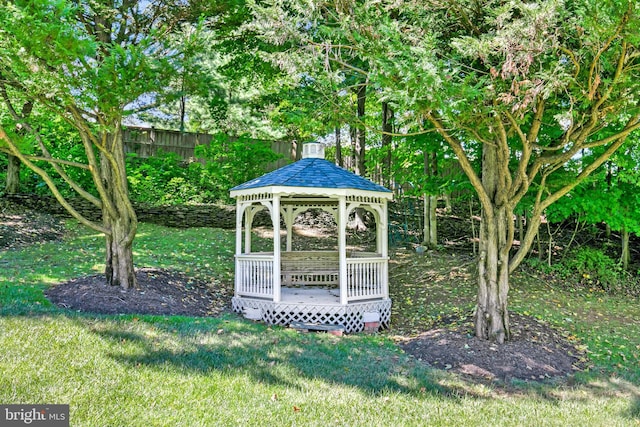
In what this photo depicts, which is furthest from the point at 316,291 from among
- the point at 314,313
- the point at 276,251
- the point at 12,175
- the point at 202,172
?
the point at 12,175

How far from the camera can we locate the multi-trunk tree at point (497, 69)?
450 centimetres

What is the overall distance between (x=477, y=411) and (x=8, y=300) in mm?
6101

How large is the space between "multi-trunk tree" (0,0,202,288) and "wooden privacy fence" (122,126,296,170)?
851 cm

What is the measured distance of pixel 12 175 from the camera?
13.3 metres

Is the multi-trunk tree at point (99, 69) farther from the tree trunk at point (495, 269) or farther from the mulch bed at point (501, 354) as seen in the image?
the tree trunk at point (495, 269)

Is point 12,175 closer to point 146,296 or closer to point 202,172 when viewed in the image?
point 202,172

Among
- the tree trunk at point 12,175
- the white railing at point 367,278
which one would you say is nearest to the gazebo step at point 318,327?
the white railing at point 367,278

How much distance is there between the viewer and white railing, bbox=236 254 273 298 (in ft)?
26.0

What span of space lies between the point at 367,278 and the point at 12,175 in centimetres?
1129

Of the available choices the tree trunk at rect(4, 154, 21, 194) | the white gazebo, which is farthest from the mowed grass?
the tree trunk at rect(4, 154, 21, 194)

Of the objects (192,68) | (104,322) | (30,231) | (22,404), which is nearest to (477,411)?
(22,404)

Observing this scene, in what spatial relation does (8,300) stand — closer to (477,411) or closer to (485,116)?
(477,411)

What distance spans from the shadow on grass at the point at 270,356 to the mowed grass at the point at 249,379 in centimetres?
2

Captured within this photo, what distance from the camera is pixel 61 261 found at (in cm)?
921
